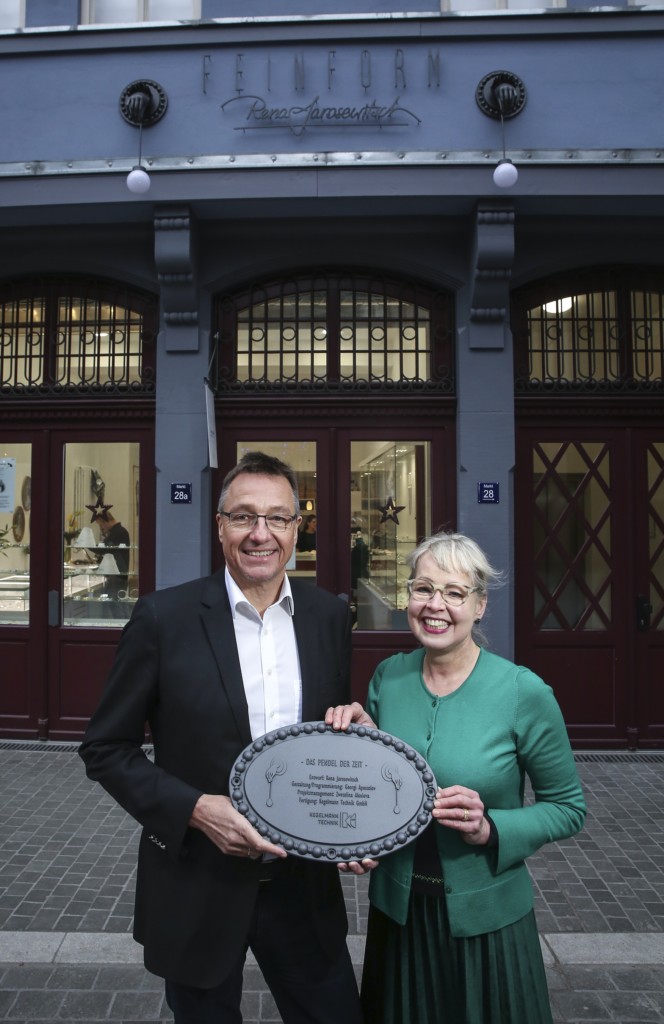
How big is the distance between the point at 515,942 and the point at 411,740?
0.63 meters

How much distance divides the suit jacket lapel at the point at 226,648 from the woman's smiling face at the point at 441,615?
20.8 inches

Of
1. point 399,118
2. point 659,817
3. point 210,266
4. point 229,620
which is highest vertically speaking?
point 399,118

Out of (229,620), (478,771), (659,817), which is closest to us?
(478,771)

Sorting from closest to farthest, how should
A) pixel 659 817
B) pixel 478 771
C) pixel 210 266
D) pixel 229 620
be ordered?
1. pixel 478 771
2. pixel 229 620
3. pixel 659 817
4. pixel 210 266

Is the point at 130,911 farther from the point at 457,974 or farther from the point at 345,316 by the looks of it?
the point at 345,316

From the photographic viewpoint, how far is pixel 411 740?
2.15 m

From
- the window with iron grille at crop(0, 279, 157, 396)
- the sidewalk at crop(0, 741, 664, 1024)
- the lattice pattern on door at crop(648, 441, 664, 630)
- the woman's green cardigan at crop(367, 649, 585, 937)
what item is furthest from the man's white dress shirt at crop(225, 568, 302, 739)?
the lattice pattern on door at crop(648, 441, 664, 630)

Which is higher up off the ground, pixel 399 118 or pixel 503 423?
pixel 399 118

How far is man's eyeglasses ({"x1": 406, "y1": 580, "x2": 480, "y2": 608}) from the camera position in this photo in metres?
2.18

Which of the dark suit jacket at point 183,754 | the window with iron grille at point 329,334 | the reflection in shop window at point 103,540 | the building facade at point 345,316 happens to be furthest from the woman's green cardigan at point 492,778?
the reflection in shop window at point 103,540

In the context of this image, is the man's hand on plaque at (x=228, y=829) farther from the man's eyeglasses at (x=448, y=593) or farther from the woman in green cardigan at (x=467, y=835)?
the man's eyeglasses at (x=448, y=593)

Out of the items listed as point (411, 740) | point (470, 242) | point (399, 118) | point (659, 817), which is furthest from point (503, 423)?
point (411, 740)

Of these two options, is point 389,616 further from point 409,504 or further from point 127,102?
point 127,102

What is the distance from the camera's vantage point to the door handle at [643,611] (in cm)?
714
